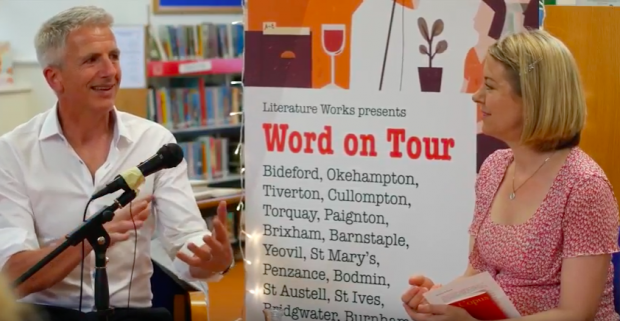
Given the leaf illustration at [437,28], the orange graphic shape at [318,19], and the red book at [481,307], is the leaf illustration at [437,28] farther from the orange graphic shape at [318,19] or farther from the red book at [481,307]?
the red book at [481,307]

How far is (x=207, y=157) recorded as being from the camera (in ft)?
20.9

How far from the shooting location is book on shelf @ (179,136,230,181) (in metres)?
6.27

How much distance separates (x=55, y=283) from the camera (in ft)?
8.38

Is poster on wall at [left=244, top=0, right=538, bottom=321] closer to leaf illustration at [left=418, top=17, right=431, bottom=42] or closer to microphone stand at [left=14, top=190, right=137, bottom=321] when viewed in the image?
leaf illustration at [left=418, top=17, right=431, bottom=42]

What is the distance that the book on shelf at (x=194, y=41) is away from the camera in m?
5.95

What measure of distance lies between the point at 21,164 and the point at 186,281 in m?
0.66

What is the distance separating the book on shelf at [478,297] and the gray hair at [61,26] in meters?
1.47

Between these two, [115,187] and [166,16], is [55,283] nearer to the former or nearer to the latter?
[115,187]

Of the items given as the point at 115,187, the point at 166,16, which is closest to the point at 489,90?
the point at 115,187

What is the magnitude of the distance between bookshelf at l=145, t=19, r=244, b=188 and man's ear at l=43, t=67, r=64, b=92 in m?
2.98

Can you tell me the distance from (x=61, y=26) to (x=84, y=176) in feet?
1.65

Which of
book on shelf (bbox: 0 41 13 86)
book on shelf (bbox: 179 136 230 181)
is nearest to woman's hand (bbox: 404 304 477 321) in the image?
book on shelf (bbox: 179 136 230 181)

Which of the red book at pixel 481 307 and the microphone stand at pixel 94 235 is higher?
the microphone stand at pixel 94 235

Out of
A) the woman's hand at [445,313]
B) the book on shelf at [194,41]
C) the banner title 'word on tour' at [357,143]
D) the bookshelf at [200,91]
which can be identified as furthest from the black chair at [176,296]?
the book on shelf at [194,41]
